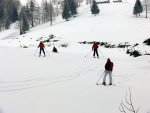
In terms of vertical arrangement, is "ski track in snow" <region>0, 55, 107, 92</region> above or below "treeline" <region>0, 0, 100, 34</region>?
below

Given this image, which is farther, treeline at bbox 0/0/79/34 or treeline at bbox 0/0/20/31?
treeline at bbox 0/0/20/31

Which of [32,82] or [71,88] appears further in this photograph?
[32,82]

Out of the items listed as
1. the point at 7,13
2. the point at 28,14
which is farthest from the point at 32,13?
the point at 7,13

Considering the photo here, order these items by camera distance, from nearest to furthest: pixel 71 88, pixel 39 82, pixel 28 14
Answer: pixel 71 88, pixel 39 82, pixel 28 14

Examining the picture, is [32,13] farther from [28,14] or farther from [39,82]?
[39,82]

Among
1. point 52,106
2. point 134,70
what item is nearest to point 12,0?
point 134,70

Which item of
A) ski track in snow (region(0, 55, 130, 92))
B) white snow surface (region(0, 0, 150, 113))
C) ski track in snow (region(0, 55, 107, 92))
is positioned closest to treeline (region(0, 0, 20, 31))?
Answer: white snow surface (region(0, 0, 150, 113))

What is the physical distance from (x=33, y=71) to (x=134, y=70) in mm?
8717

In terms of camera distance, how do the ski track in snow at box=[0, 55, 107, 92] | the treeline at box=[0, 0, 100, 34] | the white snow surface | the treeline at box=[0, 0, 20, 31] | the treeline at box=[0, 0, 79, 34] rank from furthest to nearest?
the treeline at box=[0, 0, 20, 31] < the treeline at box=[0, 0, 79, 34] < the treeline at box=[0, 0, 100, 34] < the ski track in snow at box=[0, 55, 107, 92] < the white snow surface

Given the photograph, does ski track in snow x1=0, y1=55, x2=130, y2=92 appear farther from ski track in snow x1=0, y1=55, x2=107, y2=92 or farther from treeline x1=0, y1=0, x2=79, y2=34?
treeline x1=0, y1=0, x2=79, y2=34

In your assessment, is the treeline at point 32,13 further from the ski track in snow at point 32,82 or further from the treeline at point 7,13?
the ski track in snow at point 32,82

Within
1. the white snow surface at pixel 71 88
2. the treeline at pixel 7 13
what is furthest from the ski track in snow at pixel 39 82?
the treeline at pixel 7 13

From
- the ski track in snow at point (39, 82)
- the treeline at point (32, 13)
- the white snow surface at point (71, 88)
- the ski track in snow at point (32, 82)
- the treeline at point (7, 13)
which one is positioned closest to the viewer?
the white snow surface at point (71, 88)

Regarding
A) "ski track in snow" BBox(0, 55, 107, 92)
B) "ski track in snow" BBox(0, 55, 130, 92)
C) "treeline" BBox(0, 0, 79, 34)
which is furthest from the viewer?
"treeline" BBox(0, 0, 79, 34)
